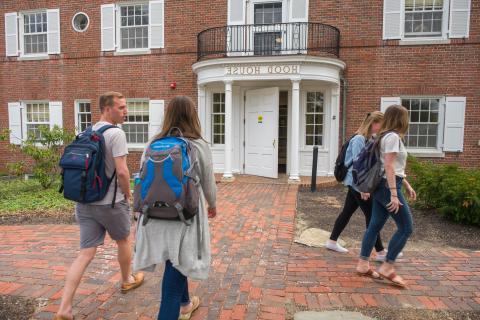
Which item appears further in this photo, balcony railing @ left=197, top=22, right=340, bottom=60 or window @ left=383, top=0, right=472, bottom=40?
balcony railing @ left=197, top=22, right=340, bottom=60

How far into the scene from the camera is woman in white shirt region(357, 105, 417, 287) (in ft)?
10.1

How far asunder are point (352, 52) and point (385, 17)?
48.9 inches

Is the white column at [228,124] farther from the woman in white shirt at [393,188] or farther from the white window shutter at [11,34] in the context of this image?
the white window shutter at [11,34]

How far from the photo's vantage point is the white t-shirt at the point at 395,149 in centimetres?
306

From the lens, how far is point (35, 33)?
12273 millimetres

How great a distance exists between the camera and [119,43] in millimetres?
11414

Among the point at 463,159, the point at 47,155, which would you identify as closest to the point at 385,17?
the point at 463,159

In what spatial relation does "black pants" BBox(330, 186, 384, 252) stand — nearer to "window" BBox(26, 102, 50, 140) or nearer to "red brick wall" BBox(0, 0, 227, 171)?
"red brick wall" BBox(0, 0, 227, 171)

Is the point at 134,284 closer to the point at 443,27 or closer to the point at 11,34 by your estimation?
the point at 443,27

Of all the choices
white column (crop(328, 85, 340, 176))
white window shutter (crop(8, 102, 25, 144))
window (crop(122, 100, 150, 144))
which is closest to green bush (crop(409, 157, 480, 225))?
white column (crop(328, 85, 340, 176))

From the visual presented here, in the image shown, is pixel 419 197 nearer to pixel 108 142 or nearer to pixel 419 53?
pixel 419 53

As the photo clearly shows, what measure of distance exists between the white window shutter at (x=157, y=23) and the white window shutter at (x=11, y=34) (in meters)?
5.28

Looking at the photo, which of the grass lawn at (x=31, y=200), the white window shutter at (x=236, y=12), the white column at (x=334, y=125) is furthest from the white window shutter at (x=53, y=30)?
the white column at (x=334, y=125)

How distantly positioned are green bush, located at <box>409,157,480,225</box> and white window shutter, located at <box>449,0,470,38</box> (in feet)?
16.7
